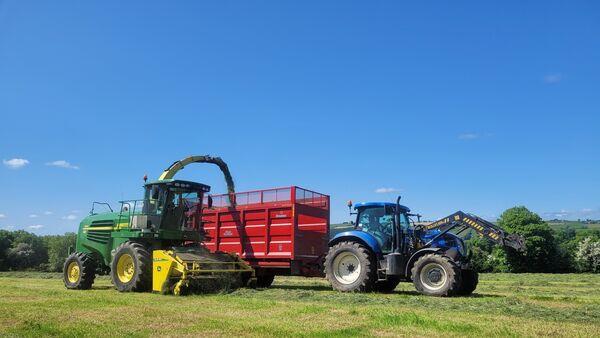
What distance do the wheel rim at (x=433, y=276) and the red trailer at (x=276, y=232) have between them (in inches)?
131

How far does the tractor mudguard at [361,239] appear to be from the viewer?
12.9 m

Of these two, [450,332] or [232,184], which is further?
[232,184]

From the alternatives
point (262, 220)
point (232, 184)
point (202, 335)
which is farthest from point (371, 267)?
point (232, 184)

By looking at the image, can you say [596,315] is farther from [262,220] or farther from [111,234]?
[111,234]

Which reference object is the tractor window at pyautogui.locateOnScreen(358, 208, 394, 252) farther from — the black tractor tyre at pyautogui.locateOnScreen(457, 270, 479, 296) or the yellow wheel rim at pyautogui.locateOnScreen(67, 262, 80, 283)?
the yellow wheel rim at pyautogui.locateOnScreen(67, 262, 80, 283)

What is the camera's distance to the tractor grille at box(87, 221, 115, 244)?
15383 millimetres

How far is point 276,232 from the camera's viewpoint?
47.7 ft

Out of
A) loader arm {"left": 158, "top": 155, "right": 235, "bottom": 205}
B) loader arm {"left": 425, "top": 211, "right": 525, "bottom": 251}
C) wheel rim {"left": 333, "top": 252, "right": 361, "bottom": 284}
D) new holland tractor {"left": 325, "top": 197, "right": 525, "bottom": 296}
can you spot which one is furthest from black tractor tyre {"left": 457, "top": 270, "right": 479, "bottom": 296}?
loader arm {"left": 158, "top": 155, "right": 235, "bottom": 205}

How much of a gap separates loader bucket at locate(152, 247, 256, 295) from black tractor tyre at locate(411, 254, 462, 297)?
15.6 ft

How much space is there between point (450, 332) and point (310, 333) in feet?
5.80

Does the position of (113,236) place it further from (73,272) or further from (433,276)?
(433,276)

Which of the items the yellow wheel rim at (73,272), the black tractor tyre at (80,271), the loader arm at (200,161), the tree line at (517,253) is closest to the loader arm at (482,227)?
the loader arm at (200,161)

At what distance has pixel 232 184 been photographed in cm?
2075

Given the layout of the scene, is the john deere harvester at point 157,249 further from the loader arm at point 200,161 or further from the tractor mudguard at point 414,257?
the tractor mudguard at point 414,257
